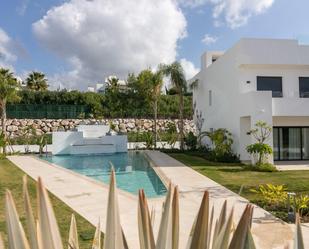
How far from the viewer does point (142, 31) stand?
77.5 ft

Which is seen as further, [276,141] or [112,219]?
[276,141]

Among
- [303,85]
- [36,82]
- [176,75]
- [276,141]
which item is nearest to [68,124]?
[36,82]

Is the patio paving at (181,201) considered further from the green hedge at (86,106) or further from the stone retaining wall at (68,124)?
the green hedge at (86,106)

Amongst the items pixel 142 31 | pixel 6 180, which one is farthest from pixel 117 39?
pixel 6 180

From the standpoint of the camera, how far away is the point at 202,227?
38.9 inches

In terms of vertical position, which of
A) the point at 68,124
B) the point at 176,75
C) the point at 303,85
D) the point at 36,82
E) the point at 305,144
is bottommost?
the point at 305,144

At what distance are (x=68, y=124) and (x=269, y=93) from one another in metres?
23.4

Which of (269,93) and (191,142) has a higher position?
(269,93)

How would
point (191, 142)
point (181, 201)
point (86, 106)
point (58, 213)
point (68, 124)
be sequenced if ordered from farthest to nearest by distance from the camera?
point (86, 106) → point (68, 124) → point (191, 142) → point (181, 201) → point (58, 213)

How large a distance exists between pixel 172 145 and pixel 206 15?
12790 millimetres

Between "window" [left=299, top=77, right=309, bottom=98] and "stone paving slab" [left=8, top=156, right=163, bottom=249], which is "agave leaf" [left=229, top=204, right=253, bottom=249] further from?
"window" [left=299, top=77, right=309, bottom=98]

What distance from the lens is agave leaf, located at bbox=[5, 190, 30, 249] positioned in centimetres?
97

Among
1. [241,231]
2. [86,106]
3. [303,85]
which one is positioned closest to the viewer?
[241,231]

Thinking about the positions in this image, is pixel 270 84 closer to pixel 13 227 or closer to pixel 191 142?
pixel 191 142
